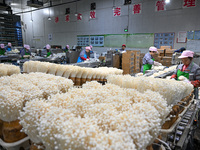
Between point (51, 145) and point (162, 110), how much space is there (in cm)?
57

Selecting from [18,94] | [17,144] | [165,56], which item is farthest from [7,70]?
[165,56]

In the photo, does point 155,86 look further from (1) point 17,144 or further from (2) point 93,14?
(2) point 93,14

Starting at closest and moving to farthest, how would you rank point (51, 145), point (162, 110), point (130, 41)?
point (51, 145) < point (162, 110) < point (130, 41)

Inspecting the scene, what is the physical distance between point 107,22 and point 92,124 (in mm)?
8289

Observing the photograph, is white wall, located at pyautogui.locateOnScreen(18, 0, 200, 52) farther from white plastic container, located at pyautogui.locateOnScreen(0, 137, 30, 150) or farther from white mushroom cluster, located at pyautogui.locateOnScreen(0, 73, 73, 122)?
white plastic container, located at pyautogui.locateOnScreen(0, 137, 30, 150)

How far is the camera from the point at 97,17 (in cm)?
851

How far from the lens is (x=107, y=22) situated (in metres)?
8.14

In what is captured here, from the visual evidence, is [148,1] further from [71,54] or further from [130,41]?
[71,54]

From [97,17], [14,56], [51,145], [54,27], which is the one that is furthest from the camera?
[54,27]

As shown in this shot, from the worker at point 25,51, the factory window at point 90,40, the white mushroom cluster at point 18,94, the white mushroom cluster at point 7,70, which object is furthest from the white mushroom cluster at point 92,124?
the factory window at point 90,40

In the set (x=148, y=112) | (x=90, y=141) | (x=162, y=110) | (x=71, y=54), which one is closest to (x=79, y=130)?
(x=90, y=141)

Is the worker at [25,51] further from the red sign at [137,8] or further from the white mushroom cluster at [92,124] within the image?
the white mushroom cluster at [92,124]

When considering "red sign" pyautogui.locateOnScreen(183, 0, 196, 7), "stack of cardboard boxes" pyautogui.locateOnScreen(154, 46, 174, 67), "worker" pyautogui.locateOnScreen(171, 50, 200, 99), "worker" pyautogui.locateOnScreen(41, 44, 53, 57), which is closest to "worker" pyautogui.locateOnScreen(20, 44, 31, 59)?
"worker" pyautogui.locateOnScreen(41, 44, 53, 57)

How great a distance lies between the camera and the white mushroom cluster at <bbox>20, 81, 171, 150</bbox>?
0.47m
